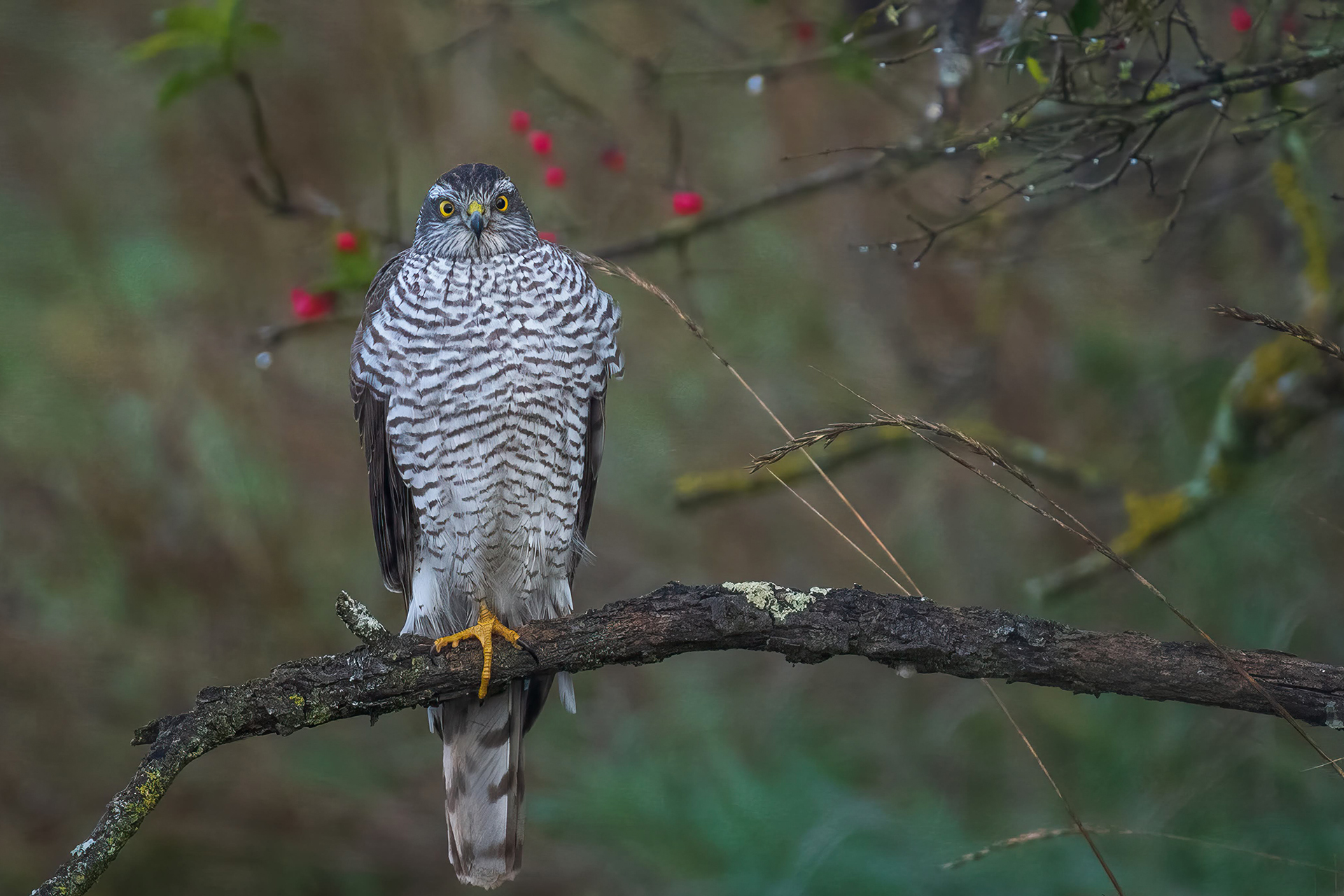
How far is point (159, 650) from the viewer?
4492 mm

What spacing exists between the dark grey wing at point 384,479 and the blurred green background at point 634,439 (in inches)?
44.1

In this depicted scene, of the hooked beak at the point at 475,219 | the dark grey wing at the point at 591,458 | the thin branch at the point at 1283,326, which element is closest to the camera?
the thin branch at the point at 1283,326

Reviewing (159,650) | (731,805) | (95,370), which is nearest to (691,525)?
(731,805)

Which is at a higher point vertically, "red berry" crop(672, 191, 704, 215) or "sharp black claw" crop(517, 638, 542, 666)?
"red berry" crop(672, 191, 704, 215)

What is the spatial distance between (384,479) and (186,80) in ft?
4.40

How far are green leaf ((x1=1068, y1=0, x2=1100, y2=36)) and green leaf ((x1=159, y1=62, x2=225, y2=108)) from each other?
2.36m

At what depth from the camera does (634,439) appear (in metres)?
4.69

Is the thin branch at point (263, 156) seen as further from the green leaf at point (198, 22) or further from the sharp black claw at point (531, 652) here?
the sharp black claw at point (531, 652)

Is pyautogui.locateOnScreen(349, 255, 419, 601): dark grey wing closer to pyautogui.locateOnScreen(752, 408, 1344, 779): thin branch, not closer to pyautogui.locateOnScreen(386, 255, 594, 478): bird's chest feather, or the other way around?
pyautogui.locateOnScreen(386, 255, 594, 478): bird's chest feather

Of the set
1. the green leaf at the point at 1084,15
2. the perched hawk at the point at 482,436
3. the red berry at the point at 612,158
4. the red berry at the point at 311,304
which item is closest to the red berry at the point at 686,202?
the red berry at the point at 612,158

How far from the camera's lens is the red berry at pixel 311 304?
354 cm

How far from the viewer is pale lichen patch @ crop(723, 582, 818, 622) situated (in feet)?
7.13

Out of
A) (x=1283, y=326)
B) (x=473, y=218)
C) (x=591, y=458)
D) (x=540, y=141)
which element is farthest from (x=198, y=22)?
(x=1283, y=326)

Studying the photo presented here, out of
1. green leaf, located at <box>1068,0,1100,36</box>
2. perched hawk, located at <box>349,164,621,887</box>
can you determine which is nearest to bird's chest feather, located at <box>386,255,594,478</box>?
perched hawk, located at <box>349,164,621,887</box>
